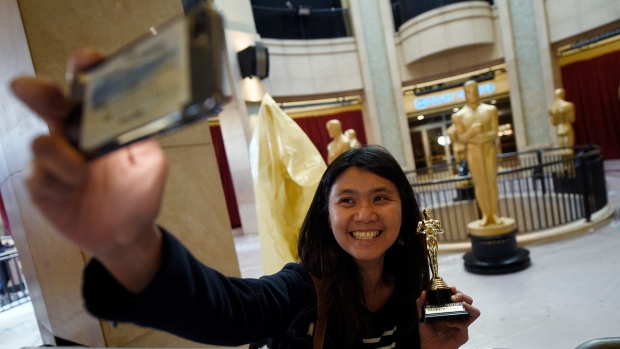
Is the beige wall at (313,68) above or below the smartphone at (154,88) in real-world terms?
above

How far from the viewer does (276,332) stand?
3.50 ft

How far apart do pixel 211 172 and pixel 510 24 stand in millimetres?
12141

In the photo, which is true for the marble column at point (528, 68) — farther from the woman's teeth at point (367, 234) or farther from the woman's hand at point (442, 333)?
the woman's teeth at point (367, 234)

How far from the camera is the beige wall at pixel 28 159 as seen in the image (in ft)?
5.99

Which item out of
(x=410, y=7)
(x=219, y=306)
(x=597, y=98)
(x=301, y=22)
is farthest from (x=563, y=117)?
(x=219, y=306)

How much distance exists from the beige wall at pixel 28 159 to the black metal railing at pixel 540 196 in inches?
60.1

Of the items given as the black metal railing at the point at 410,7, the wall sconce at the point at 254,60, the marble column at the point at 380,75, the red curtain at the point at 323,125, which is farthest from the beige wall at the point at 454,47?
the wall sconce at the point at 254,60

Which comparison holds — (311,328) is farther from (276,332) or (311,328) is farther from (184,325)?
(184,325)

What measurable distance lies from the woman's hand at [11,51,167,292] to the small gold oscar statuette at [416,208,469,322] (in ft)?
3.32

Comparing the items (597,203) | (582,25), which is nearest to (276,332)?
(597,203)

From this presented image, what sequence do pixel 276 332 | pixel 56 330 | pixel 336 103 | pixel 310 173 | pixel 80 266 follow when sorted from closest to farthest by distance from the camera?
1. pixel 276 332
2. pixel 80 266
3. pixel 56 330
4. pixel 310 173
5. pixel 336 103

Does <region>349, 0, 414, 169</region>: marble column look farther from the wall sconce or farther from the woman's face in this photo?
the woman's face

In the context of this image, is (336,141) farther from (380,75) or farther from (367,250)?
(380,75)

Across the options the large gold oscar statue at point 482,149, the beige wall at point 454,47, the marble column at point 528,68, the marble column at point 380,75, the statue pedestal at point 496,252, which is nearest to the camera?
the statue pedestal at point 496,252
